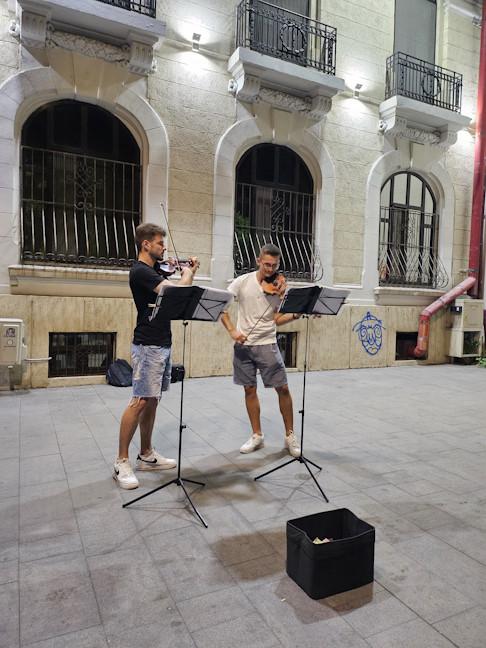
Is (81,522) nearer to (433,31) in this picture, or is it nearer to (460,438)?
(460,438)

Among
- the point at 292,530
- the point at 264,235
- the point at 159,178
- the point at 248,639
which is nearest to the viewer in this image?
the point at 248,639

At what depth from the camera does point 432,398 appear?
8.16 m

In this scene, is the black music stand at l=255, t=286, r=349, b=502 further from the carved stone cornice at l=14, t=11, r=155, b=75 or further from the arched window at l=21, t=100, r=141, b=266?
the carved stone cornice at l=14, t=11, r=155, b=75

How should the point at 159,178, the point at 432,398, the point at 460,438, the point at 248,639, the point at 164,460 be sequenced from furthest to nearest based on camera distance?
the point at 159,178 < the point at 432,398 < the point at 460,438 < the point at 164,460 < the point at 248,639

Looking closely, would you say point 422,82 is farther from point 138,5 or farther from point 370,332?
point 138,5

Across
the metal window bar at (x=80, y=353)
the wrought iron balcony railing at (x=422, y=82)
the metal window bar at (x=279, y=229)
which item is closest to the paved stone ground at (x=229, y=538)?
the metal window bar at (x=80, y=353)

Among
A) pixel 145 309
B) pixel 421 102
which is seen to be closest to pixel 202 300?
pixel 145 309

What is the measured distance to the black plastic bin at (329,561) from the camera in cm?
258

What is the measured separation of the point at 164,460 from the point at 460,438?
361cm

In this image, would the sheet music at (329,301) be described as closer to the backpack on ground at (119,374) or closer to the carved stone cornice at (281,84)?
the backpack on ground at (119,374)

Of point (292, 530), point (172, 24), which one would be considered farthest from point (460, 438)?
point (172, 24)

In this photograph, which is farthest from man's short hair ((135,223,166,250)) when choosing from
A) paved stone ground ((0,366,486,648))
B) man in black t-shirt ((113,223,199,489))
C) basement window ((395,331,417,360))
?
basement window ((395,331,417,360))

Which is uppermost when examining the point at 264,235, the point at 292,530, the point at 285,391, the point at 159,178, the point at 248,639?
the point at 159,178

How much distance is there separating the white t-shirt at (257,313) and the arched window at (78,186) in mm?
4799
